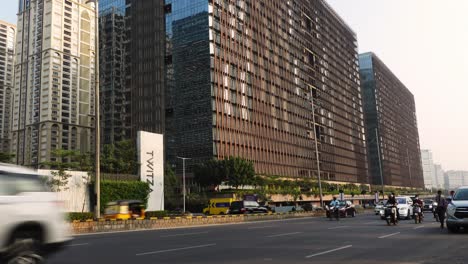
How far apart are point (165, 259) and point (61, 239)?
2.61 meters

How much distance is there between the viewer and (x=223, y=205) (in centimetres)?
6081

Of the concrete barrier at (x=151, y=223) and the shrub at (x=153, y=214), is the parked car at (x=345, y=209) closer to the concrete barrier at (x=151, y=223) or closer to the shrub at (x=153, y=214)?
the concrete barrier at (x=151, y=223)

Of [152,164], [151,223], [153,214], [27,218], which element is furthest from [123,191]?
[27,218]

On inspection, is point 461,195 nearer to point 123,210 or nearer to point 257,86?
point 123,210

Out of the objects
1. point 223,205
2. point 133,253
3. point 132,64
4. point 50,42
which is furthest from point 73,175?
point 50,42

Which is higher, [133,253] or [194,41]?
[194,41]

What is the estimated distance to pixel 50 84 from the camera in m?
142

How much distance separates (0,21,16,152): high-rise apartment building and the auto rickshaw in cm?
14276

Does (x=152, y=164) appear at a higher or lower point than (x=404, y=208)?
higher

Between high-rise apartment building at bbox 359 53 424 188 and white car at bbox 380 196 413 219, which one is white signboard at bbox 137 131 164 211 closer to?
white car at bbox 380 196 413 219

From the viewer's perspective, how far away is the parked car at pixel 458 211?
50.7ft

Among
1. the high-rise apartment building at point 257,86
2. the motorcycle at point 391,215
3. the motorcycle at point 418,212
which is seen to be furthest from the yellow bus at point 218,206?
the motorcycle at point 391,215

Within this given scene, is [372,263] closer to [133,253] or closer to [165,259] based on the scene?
[165,259]

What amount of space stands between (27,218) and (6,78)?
186 metres
